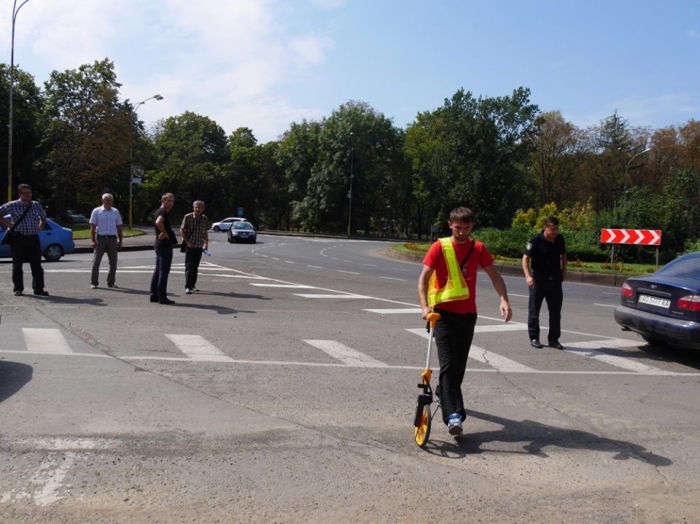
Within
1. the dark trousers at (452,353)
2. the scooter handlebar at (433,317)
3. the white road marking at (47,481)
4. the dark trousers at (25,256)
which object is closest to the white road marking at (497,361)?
the dark trousers at (452,353)

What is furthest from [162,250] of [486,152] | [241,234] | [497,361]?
[486,152]

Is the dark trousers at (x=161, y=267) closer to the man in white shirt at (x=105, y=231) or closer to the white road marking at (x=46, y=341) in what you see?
the man in white shirt at (x=105, y=231)

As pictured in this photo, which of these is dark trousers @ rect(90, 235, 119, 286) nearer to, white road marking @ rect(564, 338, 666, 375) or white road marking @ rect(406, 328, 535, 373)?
white road marking @ rect(406, 328, 535, 373)

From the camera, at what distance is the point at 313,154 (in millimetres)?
76500

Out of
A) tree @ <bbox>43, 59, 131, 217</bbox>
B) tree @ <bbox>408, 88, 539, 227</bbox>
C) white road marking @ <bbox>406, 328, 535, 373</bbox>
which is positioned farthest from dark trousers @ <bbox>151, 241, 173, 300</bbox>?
tree @ <bbox>408, 88, 539, 227</bbox>

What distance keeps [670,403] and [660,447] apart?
163 centimetres

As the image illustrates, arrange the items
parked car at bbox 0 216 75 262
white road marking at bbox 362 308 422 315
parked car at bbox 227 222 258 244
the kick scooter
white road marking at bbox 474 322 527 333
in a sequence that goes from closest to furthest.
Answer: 1. the kick scooter
2. white road marking at bbox 474 322 527 333
3. white road marking at bbox 362 308 422 315
4. parked car at bbox 0 216 75 262
5. parked car at bbox 227 222 258 244

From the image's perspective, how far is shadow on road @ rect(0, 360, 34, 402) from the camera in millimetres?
6145

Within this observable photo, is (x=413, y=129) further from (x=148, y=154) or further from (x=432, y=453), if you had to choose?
(x=432, y=453)

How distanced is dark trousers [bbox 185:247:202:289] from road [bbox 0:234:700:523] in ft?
8.66

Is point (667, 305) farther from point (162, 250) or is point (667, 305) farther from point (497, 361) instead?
point (162, 250)

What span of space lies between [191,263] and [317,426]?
8.44m

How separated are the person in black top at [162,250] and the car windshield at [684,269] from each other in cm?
763

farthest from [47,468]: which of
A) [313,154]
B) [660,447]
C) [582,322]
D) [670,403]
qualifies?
[313,154]
